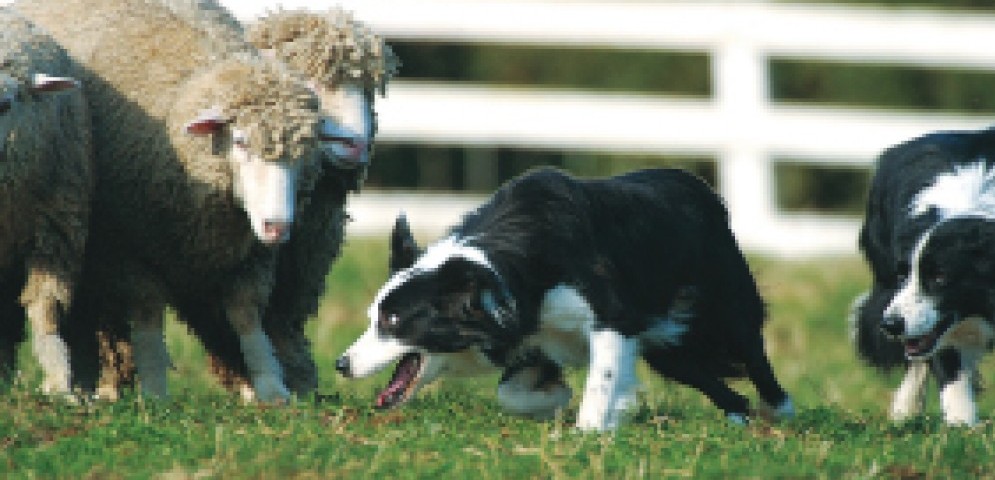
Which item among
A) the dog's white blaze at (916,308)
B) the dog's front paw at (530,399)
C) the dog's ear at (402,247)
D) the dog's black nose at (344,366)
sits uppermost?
the dog's ear at (402,247)

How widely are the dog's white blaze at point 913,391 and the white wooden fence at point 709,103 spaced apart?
519cm

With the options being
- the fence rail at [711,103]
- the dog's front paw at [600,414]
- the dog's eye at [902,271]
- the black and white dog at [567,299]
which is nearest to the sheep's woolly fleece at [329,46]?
the black and white dog at [567,299]

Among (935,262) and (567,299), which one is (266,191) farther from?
(935,262)

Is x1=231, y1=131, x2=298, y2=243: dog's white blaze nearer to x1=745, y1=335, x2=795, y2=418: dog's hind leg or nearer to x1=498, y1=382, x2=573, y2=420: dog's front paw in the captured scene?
x1=498, y1=382, x2=573, y2=420: dog's front paw

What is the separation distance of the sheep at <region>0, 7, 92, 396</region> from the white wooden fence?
6.81 meters

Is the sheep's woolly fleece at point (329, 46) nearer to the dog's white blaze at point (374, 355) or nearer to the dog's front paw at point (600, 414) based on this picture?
the dog's white blaze at point (374, 355)

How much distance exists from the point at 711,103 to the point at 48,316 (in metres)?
7.79

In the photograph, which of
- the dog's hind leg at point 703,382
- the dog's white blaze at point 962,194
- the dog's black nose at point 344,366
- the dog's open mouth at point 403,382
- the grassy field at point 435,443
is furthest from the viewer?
the dog's white blaze at point 962,194

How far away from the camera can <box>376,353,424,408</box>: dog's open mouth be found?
22.9ft

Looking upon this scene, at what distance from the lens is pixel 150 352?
784cm

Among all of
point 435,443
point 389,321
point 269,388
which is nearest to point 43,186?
point 269,388

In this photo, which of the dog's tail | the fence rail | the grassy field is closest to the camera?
the grassy field

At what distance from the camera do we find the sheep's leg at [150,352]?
7.78 meters

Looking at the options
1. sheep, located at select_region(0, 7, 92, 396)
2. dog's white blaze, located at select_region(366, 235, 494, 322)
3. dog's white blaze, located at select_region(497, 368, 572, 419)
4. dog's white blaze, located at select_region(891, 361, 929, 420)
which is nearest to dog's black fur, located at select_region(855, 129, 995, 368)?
dog's white blaze, located at select_region(891, 361, 929, 420)
